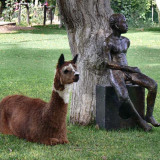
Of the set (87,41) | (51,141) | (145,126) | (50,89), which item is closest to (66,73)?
(51,141)

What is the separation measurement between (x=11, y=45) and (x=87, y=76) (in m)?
15.1

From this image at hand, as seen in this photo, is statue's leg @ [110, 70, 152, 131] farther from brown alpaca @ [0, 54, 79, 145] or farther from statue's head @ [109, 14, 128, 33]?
brown alpaca @ [0, 54, 79, 145]

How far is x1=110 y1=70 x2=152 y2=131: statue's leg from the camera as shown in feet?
22.1

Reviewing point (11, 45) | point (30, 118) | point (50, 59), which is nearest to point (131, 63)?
point (50, 59)

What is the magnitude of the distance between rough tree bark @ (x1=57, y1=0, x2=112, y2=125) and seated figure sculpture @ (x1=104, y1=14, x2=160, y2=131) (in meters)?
0.41

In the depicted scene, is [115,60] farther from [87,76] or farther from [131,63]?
[131,63]

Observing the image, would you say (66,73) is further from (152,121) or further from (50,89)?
(50,89)

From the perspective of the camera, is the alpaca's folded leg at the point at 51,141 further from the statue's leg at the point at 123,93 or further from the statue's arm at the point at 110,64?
the statue's arm at the point at 110,64

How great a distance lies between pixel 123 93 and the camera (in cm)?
673

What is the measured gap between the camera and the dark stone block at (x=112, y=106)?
6973mm

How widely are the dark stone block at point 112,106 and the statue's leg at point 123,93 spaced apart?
0.53 ft

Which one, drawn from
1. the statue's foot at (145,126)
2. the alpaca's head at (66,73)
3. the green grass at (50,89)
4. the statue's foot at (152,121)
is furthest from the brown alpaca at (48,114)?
the statue's foot at (152,121)

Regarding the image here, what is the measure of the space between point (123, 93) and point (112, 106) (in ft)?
Answer: 1.18

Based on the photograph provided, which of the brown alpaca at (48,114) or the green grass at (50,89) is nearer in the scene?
the green grass at (50,89)
